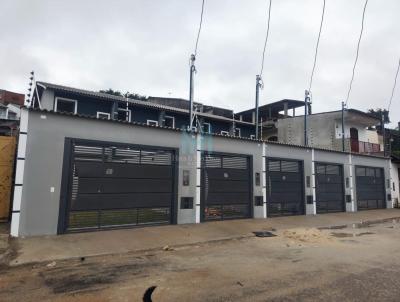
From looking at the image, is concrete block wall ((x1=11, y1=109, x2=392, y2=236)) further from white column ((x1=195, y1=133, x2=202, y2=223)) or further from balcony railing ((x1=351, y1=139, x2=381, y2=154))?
balcony railing ((x1=351, y1=139, x2=381, y2=154))

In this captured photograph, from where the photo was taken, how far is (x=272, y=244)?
33.6 ft

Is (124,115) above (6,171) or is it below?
above

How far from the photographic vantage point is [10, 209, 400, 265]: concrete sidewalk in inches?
321

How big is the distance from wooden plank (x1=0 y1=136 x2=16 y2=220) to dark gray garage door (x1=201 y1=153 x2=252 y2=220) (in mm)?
7524

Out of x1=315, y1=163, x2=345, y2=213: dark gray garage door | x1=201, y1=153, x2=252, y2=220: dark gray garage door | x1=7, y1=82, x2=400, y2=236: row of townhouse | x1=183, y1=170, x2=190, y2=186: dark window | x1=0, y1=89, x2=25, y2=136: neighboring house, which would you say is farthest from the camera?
x1=315, y1=163, x2=345, y2=213: dark gray garage door

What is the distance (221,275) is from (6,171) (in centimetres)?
988

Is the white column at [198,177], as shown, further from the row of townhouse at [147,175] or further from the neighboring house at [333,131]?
the neighboring house at [333,131]

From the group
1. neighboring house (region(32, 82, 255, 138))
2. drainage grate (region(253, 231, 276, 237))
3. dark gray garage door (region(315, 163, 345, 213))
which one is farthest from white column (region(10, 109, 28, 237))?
dark gray garage door (region(315, 163, 345, 213))

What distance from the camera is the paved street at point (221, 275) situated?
5250 mm

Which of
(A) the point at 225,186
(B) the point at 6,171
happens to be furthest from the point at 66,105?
(A) the point at 225,186

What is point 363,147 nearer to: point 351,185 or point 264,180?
point 351,185

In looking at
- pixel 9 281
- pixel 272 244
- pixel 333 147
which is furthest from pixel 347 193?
pixel 9 281

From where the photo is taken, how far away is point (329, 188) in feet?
66.0

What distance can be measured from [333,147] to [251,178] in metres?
16.4
